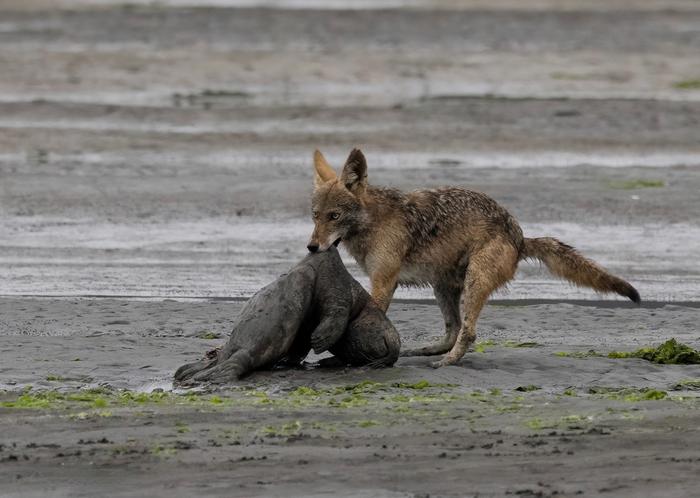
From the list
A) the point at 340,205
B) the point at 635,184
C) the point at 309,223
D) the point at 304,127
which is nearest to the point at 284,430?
the point at 340,205

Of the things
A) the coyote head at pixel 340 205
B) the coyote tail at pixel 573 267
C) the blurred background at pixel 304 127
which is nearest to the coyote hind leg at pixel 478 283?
the coyote tail at pixel 573 267

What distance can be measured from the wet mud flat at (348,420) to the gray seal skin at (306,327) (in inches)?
5.8

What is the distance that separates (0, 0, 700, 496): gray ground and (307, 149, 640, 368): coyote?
1.79 ft

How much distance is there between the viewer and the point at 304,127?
81.3ft

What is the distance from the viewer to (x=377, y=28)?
32.4 m

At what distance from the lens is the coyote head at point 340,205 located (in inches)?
423

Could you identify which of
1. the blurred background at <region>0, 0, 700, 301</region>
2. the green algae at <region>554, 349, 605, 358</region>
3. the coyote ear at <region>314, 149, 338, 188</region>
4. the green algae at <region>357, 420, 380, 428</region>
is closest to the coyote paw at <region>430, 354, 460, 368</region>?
the green algae at <region>554, 349, 605, 358</region>

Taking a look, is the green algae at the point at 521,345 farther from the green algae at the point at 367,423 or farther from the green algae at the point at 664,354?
the green algae at the point at 367,423

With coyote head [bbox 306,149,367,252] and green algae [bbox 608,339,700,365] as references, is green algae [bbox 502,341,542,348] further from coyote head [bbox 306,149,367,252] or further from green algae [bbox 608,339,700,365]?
coyote head [bbox 306,149,367,252]

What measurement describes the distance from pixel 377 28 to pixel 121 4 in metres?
6.47

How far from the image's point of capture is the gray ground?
816 cm

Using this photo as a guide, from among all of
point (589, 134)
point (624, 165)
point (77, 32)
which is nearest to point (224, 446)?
point (624, 165)

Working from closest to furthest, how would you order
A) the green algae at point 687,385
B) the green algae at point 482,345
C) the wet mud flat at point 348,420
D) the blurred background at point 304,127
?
the wet mud flat at point 348,420 < the green algae at point 687,385 < the green algae at point 482,345 < the blurred background at point 304,127

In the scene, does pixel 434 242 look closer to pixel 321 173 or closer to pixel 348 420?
pixel 321 173
